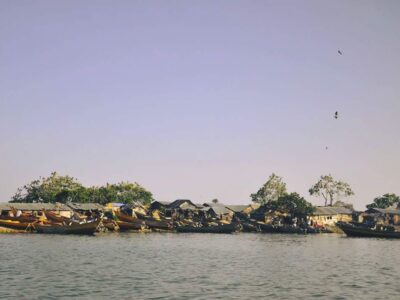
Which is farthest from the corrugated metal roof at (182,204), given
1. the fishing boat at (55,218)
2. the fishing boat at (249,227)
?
the fishing boat at (55,218)

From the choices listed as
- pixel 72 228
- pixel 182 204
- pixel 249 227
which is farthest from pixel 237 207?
pixel 72 228

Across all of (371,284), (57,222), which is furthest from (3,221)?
(371,284)

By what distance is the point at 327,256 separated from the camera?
42.0 metres

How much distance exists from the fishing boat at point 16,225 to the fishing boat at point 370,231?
46.1 metres

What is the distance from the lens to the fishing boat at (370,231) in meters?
71.2

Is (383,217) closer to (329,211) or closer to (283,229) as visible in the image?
(329,211)

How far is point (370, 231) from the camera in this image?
72375 millimetres

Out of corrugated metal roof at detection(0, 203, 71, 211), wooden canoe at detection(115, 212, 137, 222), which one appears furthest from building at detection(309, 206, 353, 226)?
corrugated metal roof at detection(0, 203, 71, 211)

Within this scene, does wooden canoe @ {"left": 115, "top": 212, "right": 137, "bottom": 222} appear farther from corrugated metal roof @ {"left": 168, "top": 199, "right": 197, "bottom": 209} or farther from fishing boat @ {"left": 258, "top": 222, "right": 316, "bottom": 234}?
fishing boat @ {"left": 258, "top": 222, "right": 316, "bottom": 234}

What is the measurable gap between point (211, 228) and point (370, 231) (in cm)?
2405

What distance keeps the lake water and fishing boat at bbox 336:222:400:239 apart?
29.7m

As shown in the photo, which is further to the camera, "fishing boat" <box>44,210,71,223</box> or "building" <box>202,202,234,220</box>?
"building" <box>202,202,234,220</box>

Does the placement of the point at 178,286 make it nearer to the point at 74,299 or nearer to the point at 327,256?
the point at 74,299

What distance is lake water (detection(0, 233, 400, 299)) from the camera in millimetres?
22875
